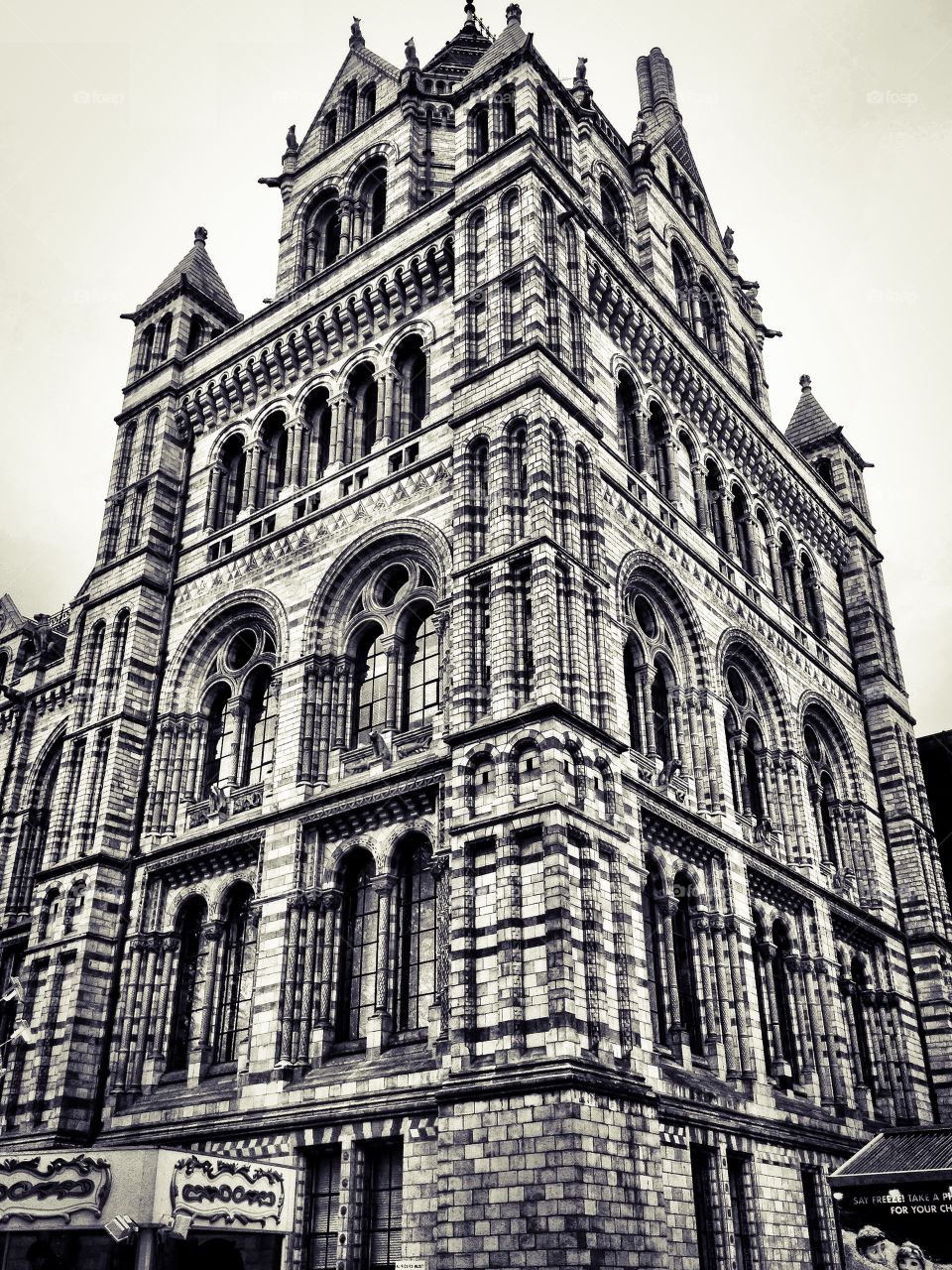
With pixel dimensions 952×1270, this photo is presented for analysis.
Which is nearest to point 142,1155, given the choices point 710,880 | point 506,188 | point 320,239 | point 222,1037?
point 222,1037

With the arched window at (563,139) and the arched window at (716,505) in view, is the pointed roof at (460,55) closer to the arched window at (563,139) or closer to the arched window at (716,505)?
the arched window at (563,139)

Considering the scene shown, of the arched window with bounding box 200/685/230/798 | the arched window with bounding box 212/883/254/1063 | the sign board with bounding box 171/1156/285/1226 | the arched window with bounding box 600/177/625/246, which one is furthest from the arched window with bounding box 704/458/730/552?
the sign board with bounding box 171/1156/285/1226

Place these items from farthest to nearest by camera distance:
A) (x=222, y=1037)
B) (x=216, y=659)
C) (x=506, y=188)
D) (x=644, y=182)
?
(x=644, y=182) → (x=216, y=659) → (x=506, y=188) → (x=222, y=1037)

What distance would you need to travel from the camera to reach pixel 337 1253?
1991 cm

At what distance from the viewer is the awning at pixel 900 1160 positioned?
1981 centimetres

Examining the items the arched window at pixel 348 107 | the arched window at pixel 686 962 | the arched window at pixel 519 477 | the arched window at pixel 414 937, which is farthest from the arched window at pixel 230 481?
the arched window at pixel 686 962

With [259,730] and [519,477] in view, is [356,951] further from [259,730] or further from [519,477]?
[519,477]

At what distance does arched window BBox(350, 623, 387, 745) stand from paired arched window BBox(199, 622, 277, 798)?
232 centimetres

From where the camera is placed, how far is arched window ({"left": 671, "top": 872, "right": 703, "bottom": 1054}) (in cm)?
2328

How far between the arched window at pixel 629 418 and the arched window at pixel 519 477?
5107 mm

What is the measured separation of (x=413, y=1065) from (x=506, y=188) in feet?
59.1

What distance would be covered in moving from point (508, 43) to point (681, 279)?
986 cm

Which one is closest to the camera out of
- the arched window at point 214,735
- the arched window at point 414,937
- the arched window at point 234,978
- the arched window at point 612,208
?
the arched window at point 414,937

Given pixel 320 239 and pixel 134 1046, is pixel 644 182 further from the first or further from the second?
pixel 134 1046
